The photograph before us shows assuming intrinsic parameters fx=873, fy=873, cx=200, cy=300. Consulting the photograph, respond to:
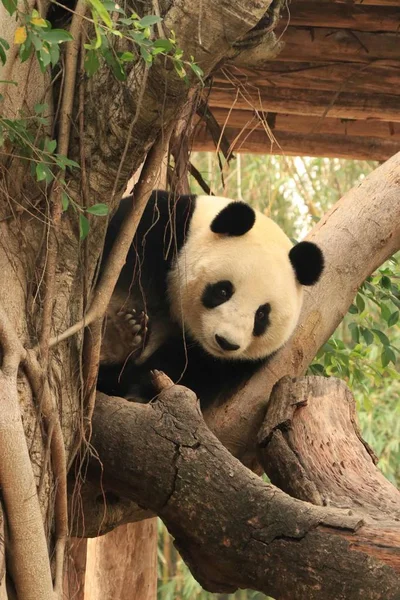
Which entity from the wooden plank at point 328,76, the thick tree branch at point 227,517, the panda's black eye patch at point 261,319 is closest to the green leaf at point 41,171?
→ the thick tree branch at point 227,517

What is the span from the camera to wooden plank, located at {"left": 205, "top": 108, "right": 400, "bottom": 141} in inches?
185

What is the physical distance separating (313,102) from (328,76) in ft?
0.60

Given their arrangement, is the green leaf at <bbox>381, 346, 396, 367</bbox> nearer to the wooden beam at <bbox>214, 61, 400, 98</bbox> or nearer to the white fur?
the white fur

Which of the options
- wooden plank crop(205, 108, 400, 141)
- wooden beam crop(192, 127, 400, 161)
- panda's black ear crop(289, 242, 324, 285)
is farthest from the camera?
wooden beam crop(192, 127, 400, 161)

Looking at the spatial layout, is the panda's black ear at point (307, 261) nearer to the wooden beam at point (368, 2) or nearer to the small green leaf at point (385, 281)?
the small green leaf at point (385, 281)

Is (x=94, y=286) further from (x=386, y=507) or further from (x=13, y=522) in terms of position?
(x=386, y=507)

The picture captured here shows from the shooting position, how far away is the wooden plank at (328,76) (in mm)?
4195

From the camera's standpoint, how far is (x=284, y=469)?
2.73 m

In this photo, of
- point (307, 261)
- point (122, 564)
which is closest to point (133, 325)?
point (307, 261)

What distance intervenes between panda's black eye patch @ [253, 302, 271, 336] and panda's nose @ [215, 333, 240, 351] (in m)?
0.17

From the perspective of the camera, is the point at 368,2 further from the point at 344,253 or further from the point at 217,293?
the point at 217,293

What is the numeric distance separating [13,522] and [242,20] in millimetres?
1272

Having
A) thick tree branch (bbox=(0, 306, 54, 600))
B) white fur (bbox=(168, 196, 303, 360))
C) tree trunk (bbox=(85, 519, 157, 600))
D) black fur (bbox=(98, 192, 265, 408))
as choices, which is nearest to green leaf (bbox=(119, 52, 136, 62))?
thick tree branch (bbox=(0, 306, 54, 600))

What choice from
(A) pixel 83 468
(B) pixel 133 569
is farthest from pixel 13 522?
(B) pixel 133 569
